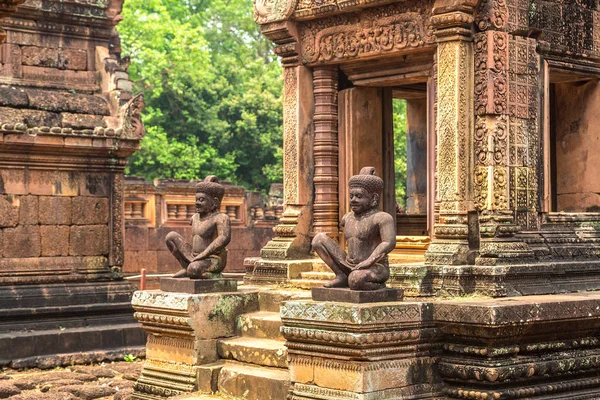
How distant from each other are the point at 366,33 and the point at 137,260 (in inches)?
476

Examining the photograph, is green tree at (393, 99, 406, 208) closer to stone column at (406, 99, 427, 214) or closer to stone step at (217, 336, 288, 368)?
stone column at (406, 99, 427, 214)

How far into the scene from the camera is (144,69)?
109 feet

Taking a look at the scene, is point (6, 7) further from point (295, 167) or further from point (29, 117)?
point (29, 117)

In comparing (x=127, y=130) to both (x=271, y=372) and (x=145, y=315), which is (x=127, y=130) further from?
(x=271, y=372)

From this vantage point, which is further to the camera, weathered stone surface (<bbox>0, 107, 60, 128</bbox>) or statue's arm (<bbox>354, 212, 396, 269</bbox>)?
weathered stone surface (<bbox>0, 107, 60, 128</bbox>)

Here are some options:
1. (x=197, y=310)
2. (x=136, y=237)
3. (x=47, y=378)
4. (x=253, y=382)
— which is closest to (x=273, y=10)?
(x=197, y=310)

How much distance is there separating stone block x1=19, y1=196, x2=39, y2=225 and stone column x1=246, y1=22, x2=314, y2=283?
13.7 ft

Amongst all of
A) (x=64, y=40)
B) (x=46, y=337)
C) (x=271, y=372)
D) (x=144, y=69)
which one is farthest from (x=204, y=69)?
(x=271, y=372)

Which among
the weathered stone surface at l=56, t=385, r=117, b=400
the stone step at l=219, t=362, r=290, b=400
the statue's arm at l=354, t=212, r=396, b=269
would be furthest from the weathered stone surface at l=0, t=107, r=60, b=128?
the statue's arm at l=354, t=212, r=396, b=269

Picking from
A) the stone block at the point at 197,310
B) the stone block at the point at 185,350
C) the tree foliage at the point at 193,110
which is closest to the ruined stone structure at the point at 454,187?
the stone block at the point at 197,310

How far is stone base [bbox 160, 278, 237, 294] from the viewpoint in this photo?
9.69 meters

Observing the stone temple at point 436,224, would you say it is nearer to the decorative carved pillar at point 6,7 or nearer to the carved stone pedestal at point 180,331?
the carved stone pedestal at point 180,331

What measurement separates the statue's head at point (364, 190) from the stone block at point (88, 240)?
6768 mm

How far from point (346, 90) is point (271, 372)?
10.8 feet
